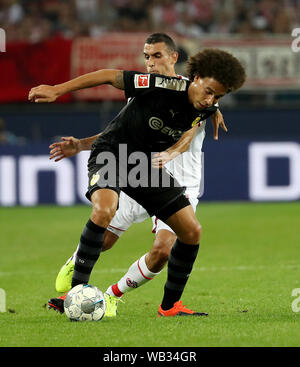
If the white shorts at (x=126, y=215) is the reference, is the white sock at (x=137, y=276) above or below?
below

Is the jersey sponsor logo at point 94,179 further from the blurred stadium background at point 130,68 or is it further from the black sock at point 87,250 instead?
the blurred stadium background at point 130,68

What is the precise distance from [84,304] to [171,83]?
155cm

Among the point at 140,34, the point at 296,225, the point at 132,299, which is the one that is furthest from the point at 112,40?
the point at 132,299

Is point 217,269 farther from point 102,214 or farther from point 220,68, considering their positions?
point 220,68

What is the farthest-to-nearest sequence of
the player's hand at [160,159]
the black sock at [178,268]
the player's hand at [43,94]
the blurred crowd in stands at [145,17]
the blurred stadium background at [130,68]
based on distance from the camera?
the blurred crowd in stands at [145,17] < the blurred stadium background at [130,68] < the black sock at [178,268] < the player's hand at [160,159] < the player's hand at [43,94]

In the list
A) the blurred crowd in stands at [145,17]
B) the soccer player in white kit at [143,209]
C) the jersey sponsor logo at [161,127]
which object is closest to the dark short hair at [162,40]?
the soccer player in white kit at [143,209]

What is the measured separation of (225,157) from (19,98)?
434cm

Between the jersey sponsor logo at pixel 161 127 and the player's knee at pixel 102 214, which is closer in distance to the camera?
the player's knee at pixel 102 214

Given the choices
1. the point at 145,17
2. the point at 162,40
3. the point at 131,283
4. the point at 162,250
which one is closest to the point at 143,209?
the point at 162,250

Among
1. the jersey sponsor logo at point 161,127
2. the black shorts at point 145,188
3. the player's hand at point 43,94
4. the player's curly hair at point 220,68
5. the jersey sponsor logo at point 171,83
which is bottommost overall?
the black shorts at point 145,188

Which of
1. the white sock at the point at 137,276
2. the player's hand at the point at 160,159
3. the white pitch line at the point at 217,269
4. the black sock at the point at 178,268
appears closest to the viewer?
the player's hand at the point at 160,159

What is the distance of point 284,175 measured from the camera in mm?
14883

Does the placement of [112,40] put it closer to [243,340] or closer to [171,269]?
[171,269]

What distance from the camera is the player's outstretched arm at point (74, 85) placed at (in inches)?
194
